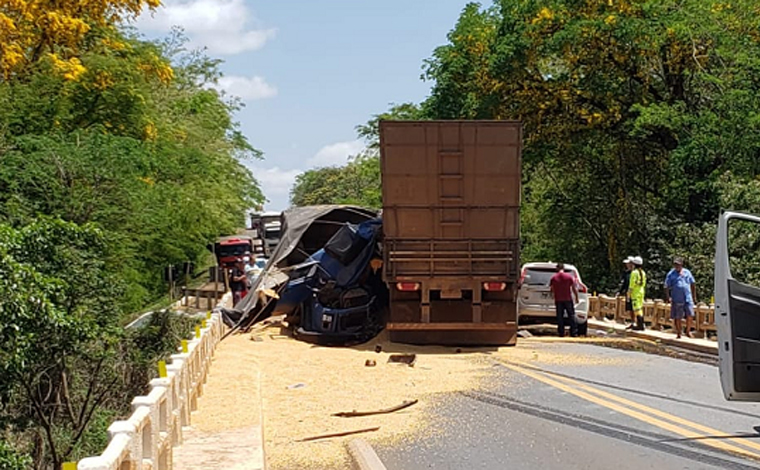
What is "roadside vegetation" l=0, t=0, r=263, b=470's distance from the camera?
1589cm

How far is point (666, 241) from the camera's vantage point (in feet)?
97.2

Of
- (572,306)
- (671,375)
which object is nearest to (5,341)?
(671,375)

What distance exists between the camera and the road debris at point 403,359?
1429 centimetres

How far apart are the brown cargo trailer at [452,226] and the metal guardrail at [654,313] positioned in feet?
12.0

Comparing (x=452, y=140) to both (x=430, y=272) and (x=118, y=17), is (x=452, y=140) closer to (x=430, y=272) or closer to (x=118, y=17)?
(x=430, y=272)

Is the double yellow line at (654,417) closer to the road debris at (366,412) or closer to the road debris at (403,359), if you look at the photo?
the road debris at (403,359)

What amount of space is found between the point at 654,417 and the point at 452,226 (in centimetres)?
694

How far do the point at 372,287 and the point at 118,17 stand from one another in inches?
471

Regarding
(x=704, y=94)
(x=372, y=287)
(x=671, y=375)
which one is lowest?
(x=671, y=375)

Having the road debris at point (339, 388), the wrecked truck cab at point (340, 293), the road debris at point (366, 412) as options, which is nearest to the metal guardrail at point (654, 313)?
the road debris at point (339, 388)

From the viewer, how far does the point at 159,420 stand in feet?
21.7

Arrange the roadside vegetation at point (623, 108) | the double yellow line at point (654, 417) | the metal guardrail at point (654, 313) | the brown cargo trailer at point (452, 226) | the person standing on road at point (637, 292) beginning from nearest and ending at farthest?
1. the double yellow line at point (654, 417)
2. the brown cargo trailer at point (452, 226)
3. the metal guardrail at point (654, 313)
4. the person standing on road at point (637, 292)
5. the roadside vegetation at point (623, 108)

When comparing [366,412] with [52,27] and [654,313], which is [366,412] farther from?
[52,27]

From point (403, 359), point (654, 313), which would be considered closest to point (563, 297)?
point (654, 313)
